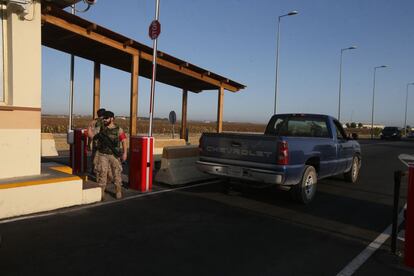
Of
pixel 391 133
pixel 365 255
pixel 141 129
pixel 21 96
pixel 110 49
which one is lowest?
pixel 365 255

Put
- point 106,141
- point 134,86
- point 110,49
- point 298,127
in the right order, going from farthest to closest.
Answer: point 134,86 < point 110,49 < point 298,127 < point 106,141

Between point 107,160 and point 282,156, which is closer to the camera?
point 282,156

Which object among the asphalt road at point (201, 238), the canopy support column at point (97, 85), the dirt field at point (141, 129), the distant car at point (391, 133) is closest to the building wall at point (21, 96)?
the asphalt road at point (201, 238)

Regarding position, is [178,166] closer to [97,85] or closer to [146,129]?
[97,85]

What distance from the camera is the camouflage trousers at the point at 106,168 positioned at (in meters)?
7.70

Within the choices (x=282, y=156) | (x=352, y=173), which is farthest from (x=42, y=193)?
(x=352, y=173)

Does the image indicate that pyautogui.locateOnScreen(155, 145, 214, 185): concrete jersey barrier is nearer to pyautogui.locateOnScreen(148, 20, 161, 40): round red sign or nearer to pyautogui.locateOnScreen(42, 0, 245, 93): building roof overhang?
pyautogui.locateOnScreen(148, 20, 161, 40): round red sign

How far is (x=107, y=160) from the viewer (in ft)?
25.5

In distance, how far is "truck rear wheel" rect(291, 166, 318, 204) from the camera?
7789 mm

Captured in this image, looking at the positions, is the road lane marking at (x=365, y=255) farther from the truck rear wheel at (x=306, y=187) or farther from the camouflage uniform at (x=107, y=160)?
the camouflage uniform at (x=107, y=160)

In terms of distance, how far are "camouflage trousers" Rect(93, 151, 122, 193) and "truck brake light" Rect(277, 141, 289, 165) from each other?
3149 millimetres

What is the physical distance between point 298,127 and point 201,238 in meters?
5.32

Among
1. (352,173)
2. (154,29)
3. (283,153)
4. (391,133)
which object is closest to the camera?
(283,153)

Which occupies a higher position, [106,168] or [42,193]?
[106,168]
